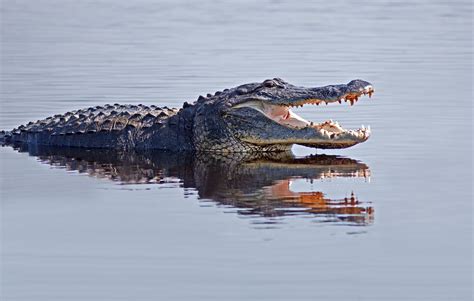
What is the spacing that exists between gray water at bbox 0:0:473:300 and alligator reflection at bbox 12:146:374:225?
82mm

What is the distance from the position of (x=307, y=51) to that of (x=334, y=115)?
8188 millimetres

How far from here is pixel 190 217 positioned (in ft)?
35.9

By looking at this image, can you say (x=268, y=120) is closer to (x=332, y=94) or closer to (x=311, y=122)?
(x=311, y=122)

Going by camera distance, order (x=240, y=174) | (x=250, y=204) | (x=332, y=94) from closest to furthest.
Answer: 1. (x=250, y=204)
2. (x=240, y=174)
3. (x=332, y=94)

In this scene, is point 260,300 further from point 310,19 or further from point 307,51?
point 310,19

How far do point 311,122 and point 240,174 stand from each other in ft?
4.74

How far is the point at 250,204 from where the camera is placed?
11.5 metres

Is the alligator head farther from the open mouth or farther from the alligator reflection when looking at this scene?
the alligator reflection

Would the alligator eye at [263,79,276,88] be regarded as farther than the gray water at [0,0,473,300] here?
Yes

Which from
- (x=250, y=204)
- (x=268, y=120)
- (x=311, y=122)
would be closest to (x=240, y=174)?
(x=268, y=120)

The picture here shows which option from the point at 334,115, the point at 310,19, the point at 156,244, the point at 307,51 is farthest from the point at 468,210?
the point at 310,19

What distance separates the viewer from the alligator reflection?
11.2 metres

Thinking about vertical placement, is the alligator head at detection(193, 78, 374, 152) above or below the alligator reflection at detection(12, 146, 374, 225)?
above

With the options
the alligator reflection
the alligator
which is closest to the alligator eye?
the alligator
